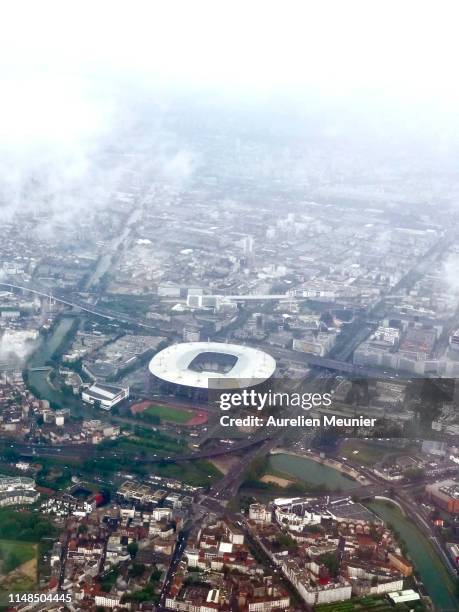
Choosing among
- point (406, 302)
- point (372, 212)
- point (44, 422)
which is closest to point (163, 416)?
point (44, 422)

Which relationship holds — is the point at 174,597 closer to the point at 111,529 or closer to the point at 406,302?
the point at 111,529

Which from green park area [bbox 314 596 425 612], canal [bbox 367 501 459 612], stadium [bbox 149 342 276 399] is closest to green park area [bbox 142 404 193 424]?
stadium [bbox 149 342 276 399]

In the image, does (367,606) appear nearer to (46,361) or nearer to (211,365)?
(211,365)

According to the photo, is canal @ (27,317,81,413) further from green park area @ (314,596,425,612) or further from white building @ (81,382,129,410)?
green park area @ (314,596,425,612)

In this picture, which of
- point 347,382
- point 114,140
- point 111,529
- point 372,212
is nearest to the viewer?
point 111,529

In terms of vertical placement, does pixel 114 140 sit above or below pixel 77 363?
above

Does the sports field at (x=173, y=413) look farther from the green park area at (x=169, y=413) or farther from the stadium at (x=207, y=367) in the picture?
the stadium at (x=207, y=367)

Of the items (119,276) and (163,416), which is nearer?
(163,416)

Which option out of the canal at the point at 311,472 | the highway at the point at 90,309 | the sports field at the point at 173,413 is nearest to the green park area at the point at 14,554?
the canal at the point at 311,472
